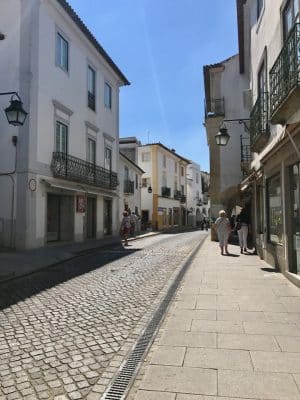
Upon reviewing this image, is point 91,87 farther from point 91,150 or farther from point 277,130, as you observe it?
point 277,130

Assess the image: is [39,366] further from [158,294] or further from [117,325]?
[158,294]

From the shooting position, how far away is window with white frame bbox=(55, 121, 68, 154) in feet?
61.4

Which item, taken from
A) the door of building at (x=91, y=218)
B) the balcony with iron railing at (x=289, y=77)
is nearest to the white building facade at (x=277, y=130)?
the balcony with iron railing at (x=289, y=77)

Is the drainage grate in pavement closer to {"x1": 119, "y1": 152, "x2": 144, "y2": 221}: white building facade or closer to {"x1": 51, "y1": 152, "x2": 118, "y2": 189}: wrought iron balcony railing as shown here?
{"x1": 51, "y1": 152, "x2": 118, "y2": 189}: wrought iron balcony railing

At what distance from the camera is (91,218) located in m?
23.6

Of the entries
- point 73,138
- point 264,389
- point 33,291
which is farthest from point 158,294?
point 73,138

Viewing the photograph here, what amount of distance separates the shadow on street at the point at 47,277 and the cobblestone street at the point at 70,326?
0.8 inches

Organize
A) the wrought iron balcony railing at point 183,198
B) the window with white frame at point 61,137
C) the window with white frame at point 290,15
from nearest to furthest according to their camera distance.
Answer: the window with white frame at point 290,15, the window with white frame at point 61,137, the wrought iron balcony railing at point 183,198

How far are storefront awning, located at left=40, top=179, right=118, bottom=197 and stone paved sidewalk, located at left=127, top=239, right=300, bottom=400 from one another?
10.3 m

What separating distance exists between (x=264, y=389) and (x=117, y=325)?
268cm

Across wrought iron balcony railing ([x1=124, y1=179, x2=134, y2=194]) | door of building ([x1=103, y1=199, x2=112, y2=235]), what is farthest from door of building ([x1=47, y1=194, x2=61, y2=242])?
wrought iron balcony railing ([x1=124, y1=179, x2=134, y2=194])

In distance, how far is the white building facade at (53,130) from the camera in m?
16.1

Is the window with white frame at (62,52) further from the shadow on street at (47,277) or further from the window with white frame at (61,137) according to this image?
the shadow on street at (47,277)

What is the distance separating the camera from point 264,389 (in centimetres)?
358
